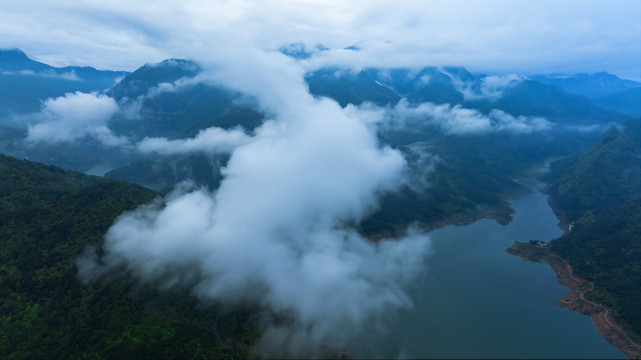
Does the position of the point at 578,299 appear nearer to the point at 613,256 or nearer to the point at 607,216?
the point at 613,256

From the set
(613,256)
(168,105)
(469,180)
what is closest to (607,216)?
(613,256)

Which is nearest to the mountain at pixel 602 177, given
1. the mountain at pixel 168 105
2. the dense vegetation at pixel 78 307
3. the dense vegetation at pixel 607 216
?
the dense vegetation at pixel 607 216

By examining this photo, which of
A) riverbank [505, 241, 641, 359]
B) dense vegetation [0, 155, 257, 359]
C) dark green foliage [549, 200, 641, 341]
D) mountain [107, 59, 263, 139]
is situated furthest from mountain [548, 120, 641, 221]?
mountain [107, 59, 263, 139]

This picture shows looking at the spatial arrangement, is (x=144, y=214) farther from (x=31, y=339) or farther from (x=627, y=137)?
(x=627, y=137)

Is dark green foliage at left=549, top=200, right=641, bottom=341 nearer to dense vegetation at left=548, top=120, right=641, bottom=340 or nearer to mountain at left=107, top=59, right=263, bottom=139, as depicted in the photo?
dense vegetation at left=548, top=120, right=641, bottom=340

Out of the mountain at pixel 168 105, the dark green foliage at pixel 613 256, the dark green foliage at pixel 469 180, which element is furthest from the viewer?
the mountain at pixel 168 105

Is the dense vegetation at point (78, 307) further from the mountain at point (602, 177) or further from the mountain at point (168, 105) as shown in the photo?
the mountain at point (168, 105)

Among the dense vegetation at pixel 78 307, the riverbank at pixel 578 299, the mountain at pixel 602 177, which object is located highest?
the mountain at pixel 602 177
